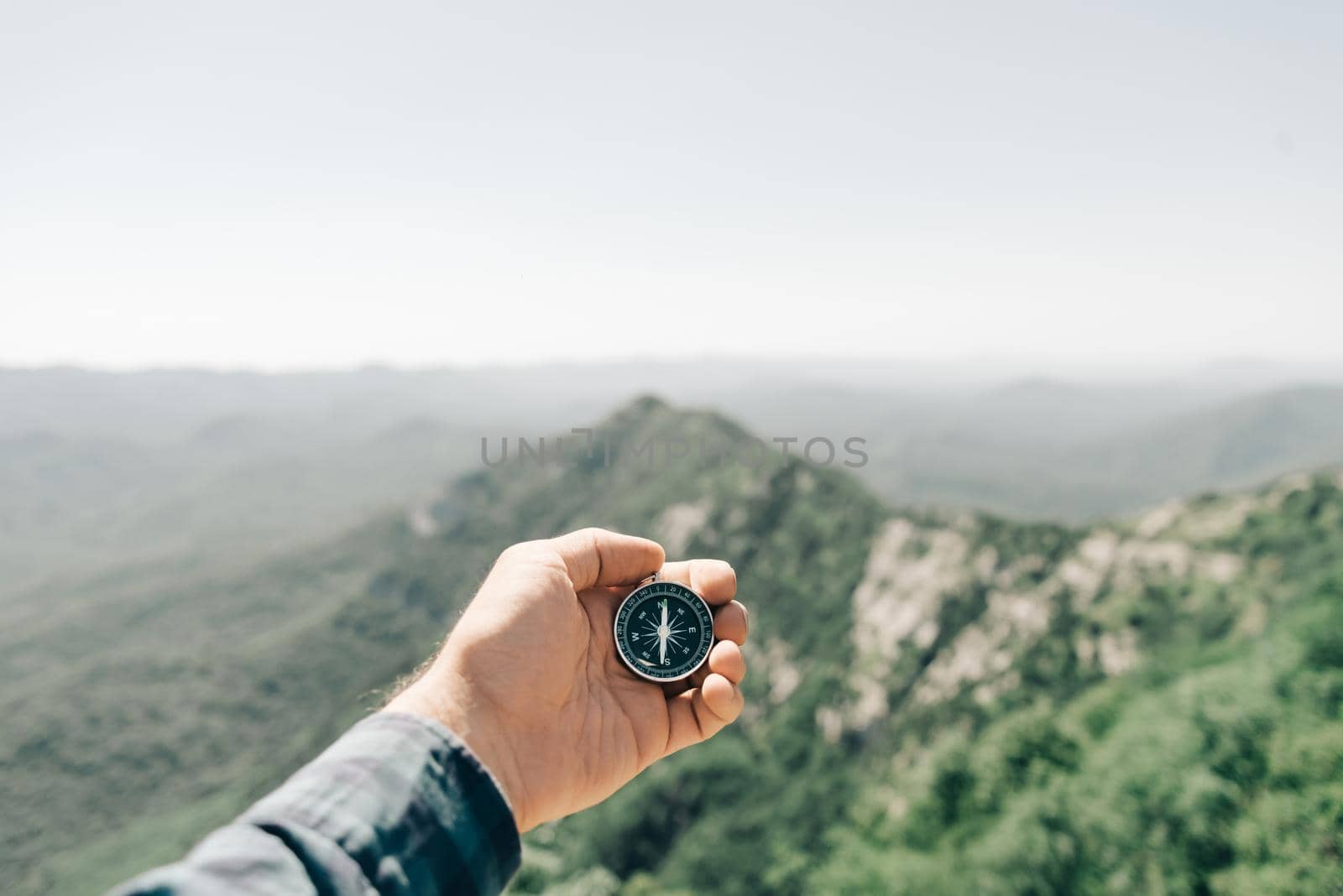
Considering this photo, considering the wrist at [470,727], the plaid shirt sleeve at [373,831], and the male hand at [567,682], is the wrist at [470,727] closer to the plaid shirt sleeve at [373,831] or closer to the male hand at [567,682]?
the male hand at [567,682]

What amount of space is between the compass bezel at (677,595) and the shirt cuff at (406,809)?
94.5 inches

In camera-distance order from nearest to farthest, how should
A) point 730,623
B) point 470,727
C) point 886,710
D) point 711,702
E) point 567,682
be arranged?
1. point 470,727
2. point 567,682
3. point 711,702
4. point 730,623
5. point 886,710

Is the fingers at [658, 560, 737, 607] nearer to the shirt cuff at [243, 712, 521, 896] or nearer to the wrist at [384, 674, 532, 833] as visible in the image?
the wrist at [384, 674, 532, 833]

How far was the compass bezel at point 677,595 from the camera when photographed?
6.38 m

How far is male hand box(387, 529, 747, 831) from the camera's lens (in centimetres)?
514

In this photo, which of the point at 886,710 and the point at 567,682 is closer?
the point at 567,682

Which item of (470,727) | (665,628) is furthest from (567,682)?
(665,628)

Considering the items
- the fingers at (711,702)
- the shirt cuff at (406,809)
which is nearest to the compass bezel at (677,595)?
the fingers at (711,702)

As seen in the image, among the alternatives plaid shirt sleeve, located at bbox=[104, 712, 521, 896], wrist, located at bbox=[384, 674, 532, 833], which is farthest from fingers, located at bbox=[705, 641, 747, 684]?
plaid shirt sleeve, located at bbox=[104, 712, 521, 896]

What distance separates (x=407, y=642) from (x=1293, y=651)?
185m

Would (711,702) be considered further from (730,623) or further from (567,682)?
(567,682)

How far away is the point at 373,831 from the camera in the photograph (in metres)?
3.44

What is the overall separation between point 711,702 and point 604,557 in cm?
169

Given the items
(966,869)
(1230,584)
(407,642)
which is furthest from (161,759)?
(1230,584)
